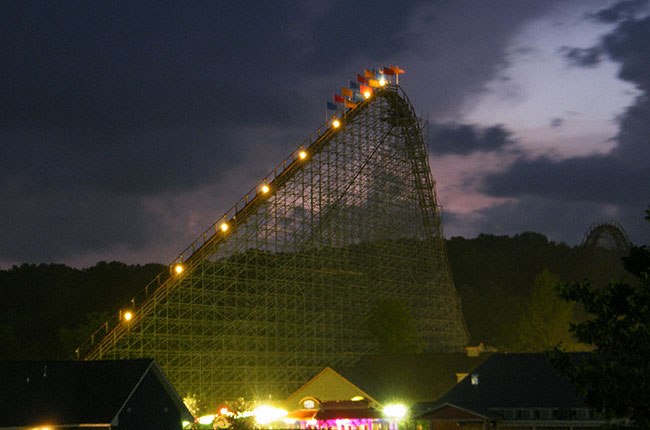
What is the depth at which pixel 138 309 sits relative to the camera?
116 feet

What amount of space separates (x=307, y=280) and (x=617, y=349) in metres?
32.0

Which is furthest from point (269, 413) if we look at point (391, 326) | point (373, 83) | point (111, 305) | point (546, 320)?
point (111, 305)

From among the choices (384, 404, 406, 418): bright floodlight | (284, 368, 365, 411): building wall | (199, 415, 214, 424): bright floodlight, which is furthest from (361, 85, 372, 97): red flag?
(199, 415, 214, 424): bright floodlight

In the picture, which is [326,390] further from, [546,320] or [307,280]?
[546,320]

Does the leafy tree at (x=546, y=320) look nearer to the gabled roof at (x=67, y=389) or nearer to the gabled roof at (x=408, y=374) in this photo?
the gabled roof at (x=408, y=374)

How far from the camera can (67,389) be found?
2345cm

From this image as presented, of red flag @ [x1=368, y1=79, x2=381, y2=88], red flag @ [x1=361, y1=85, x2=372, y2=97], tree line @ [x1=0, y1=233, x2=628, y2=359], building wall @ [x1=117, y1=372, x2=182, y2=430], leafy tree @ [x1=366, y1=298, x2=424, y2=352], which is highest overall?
red flag @ [x1=368, y1=79, x2=381, y2=88]

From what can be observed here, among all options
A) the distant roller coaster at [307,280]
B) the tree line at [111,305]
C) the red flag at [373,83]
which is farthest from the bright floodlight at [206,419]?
the red flag at [373,83]

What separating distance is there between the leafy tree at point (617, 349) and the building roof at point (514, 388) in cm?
1392

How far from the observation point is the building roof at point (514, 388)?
1128 inches

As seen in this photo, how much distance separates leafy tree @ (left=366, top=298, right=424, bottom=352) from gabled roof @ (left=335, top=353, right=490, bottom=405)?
5.69 metres

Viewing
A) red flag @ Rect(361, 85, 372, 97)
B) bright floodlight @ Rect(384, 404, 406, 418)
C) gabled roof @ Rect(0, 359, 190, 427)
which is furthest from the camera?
red flag @ Rect(361, 85, 372, 97)

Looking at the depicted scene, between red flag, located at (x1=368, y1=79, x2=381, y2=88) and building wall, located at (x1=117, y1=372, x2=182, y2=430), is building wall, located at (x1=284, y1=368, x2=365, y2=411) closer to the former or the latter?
building wall, located at (x1=117, y1=372, x2=182, y2=430)

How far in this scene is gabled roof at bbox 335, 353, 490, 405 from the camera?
36.1 meters
